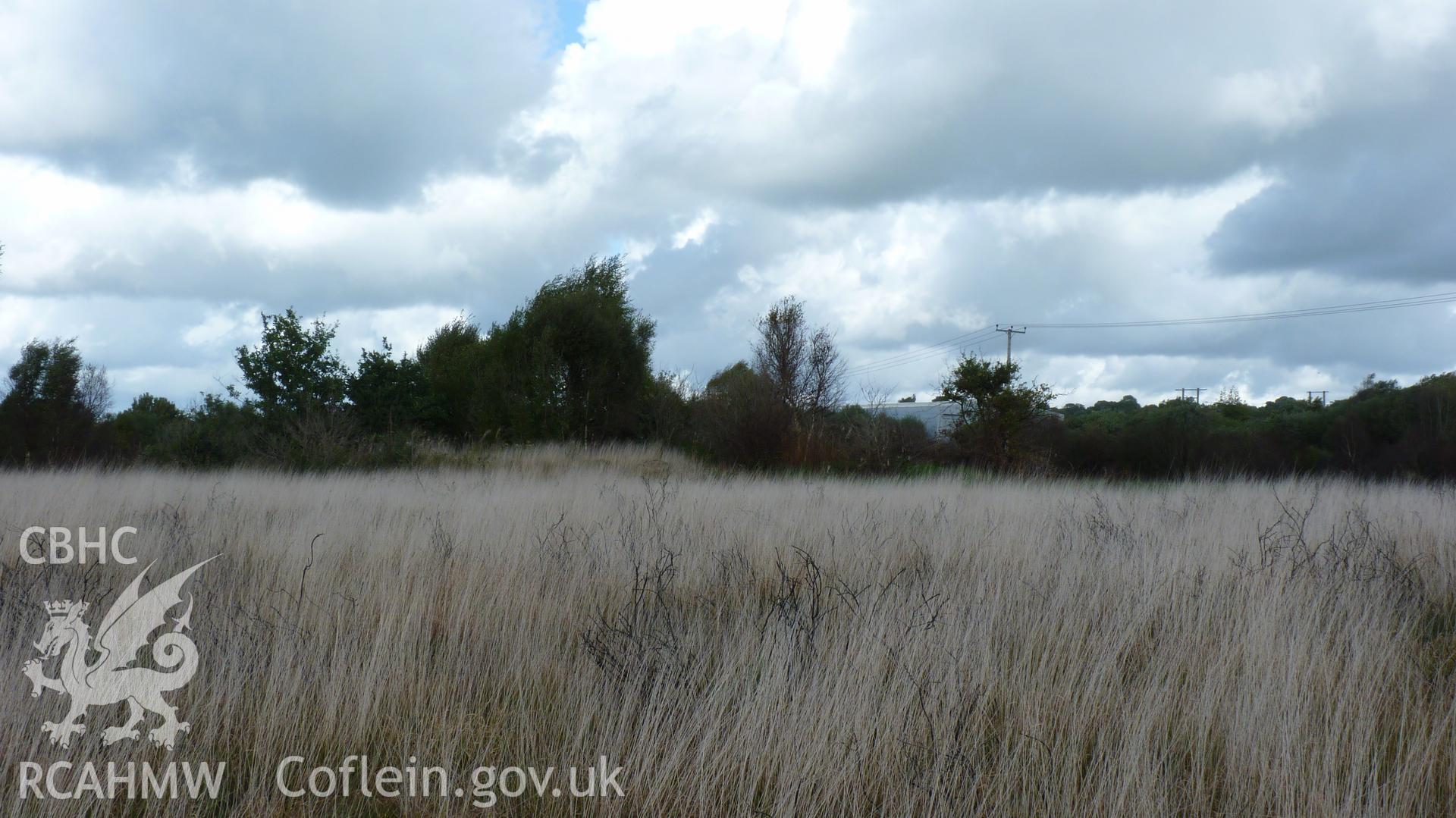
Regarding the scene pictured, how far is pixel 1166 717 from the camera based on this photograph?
2.97 m

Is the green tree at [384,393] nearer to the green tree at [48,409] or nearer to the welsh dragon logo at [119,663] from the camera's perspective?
the green tree at [48,409]

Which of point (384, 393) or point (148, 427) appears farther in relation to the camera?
point (148, 427)

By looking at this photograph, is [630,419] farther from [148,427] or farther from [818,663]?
[818,663]

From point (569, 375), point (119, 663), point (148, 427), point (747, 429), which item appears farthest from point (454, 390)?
point (119, 663)

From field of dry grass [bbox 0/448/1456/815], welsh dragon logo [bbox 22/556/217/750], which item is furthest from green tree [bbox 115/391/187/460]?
welsh dragon logo [bbox 22/556/217/750]

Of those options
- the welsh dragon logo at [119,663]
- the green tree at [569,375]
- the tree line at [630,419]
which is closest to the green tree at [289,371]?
the tree line at [630,419]

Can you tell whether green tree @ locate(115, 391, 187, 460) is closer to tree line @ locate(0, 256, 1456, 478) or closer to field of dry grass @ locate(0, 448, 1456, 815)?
tree line @ locate(0, 256, 1456, 478)

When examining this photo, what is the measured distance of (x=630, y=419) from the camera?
2373 cm

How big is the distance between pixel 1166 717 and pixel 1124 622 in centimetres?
112

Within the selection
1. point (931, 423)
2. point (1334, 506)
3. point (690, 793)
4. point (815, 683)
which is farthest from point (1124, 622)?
point (931, 423)

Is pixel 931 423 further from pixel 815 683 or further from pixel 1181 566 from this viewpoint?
pixel 815 683

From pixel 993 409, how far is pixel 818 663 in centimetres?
1764

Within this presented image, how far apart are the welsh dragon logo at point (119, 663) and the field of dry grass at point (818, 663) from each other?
0.07 meters

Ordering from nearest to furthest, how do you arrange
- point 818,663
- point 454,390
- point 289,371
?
point 818,663
point 289,371
point 454,390
